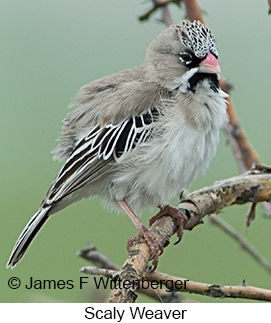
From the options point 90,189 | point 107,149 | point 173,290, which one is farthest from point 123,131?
point 173,290

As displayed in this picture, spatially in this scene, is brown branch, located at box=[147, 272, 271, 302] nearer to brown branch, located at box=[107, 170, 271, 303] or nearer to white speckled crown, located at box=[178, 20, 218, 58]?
brown branch, located at box=[107, 170, 271, 303]

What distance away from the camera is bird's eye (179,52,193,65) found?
3.19 metres

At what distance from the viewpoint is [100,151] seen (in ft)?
10.4

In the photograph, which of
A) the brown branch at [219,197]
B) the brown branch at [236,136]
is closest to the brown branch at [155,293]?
the brown branch at [219,197]

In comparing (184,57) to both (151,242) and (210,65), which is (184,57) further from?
(151,242)

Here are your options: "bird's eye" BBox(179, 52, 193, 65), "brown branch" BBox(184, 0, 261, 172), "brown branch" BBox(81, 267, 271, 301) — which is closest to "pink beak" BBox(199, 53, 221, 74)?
"bird's eye" BBox(179, 52, 193, 65)

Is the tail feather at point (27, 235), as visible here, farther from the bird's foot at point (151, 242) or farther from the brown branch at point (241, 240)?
the brown branch at point (241, 240)

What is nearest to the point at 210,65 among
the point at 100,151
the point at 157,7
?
the point at 157,7

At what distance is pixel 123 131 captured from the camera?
10.5 ft

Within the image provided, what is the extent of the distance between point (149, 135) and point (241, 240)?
0.68 meters

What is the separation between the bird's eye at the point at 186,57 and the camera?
10.5 ft

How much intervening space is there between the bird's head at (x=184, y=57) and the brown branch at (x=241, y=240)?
645 mm
